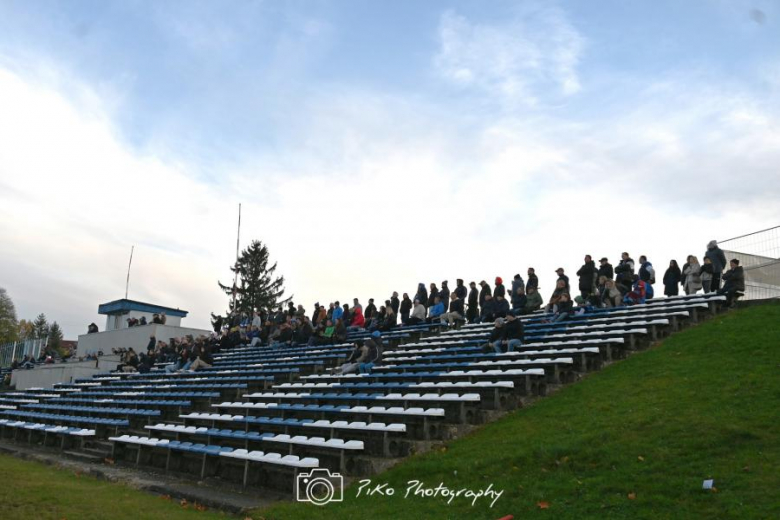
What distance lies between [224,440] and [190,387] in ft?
17.2

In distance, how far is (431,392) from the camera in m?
11.4

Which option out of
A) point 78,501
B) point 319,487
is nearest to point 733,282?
point 319,487

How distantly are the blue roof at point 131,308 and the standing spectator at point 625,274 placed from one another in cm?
2738

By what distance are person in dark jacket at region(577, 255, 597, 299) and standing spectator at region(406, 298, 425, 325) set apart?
208 inches

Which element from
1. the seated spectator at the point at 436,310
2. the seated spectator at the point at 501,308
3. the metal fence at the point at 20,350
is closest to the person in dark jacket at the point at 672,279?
the seated spectator at the point at 501,308

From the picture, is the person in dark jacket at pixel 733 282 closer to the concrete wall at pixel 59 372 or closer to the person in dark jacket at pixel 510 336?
the person in dark jacket at pixel 510 336

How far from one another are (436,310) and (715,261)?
786cm

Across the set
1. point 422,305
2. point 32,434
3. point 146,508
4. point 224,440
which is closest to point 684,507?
point 146,508

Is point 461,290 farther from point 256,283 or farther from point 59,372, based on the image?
point 256,283

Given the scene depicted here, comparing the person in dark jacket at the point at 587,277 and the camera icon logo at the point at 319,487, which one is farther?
the person in dark jacket at the point at 587,277

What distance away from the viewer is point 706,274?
15.6m

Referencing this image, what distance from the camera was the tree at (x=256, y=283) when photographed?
196 feet

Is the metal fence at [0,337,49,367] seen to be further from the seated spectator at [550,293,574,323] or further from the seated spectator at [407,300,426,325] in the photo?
the seated spectator at [550,293,574,323]

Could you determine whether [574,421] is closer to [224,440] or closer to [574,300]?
[224,440]
